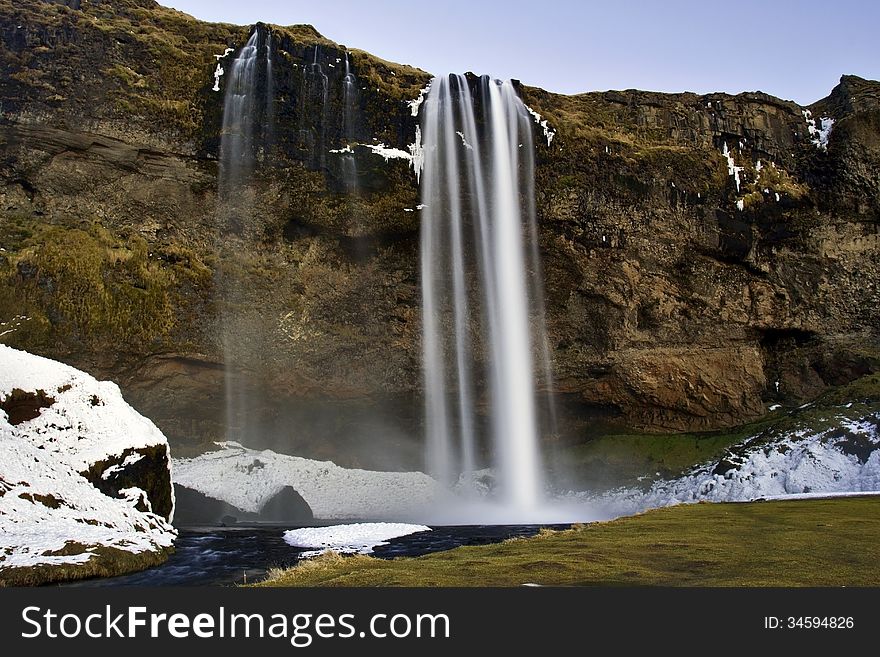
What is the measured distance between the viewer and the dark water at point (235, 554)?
53.0 ft

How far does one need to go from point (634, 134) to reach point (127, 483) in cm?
4275

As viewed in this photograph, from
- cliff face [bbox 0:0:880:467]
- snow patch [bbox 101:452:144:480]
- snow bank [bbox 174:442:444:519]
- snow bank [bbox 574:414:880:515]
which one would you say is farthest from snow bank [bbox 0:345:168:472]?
snow bank [bbox 574:414:880:515]

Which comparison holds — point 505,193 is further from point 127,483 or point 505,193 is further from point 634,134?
point 127,483

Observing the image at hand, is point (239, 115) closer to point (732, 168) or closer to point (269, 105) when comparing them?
point (269, 105)

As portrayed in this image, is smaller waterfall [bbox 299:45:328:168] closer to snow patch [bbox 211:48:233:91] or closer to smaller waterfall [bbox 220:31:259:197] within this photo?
smaller waterfall [bbox 220:31:259:197]

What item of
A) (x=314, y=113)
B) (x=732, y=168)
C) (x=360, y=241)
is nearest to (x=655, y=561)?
(x=360, y=241)

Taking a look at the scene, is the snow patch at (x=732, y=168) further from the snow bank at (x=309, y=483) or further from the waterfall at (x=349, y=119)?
the snow bank at (x=309, y=483)

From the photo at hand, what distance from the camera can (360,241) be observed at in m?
47.3

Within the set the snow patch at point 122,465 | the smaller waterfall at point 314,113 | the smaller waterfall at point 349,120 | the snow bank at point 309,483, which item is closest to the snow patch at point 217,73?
the smaller waterfall at point 314,113

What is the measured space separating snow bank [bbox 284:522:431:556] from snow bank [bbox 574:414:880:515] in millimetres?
20731

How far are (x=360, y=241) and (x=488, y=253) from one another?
8.80 meters

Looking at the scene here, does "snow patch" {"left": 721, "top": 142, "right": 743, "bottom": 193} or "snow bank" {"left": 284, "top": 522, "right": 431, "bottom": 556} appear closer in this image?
"snow bank" {"left": 284, "top": 522, "right": 431, "bottom": 556}

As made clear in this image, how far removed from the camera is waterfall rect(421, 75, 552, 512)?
4500 centimetres

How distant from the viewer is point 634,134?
2031 inches
